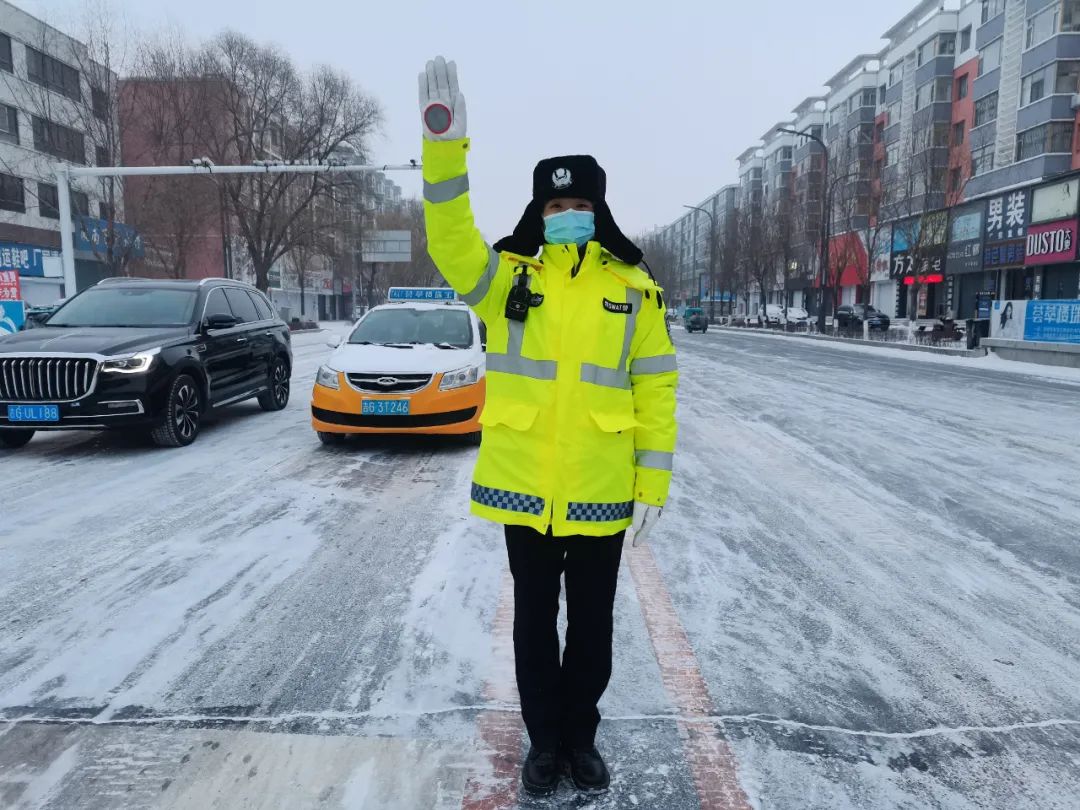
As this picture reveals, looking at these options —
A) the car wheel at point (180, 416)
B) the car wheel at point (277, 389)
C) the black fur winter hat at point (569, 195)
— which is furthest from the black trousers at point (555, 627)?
the car wheel at point (277, 389)

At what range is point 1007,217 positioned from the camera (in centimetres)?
3522

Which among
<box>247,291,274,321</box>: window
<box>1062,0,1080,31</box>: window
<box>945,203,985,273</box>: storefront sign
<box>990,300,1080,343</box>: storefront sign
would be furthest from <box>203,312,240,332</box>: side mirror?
<box>1062,0,1080,31</box>: window

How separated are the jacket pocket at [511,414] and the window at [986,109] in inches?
1956

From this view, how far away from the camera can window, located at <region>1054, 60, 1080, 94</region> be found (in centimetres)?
3638

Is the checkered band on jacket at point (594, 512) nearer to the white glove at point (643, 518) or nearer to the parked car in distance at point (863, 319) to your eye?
the white glove at point (643, 518)

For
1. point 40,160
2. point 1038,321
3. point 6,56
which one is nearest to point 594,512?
point 1038,321

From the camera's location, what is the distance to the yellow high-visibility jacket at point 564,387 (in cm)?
241

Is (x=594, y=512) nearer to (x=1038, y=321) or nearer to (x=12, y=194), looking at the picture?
(x=1038, y=321)

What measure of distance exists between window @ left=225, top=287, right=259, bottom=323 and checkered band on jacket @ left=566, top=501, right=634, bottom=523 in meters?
8.47

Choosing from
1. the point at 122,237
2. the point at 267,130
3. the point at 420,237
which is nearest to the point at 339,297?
the point at 420,237

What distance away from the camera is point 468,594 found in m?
4.04

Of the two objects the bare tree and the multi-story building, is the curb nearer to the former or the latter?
the bare tree

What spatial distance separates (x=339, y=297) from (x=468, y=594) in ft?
285

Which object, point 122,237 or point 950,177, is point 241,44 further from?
point 950,177
